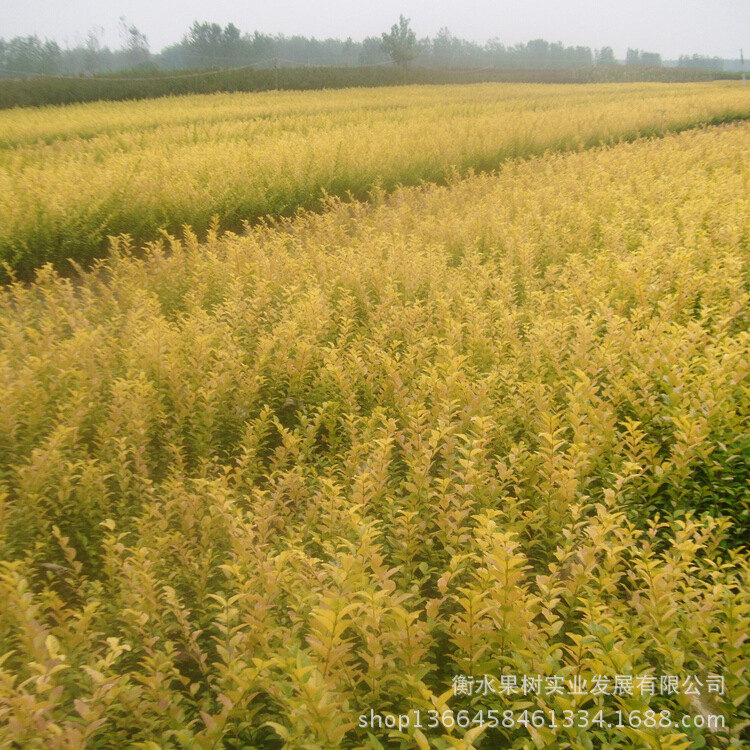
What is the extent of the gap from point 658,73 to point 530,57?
156 feet

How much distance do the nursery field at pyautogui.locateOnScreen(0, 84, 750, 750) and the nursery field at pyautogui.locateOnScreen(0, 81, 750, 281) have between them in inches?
8.8

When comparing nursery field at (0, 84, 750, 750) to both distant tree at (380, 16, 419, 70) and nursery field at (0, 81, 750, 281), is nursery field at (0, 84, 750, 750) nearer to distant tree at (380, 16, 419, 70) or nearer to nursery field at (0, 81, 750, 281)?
nursery field at (0, 81, 750, 281)

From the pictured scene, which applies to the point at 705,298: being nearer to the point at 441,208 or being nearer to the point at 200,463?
the point at 200,463

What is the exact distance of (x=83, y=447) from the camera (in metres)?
3.26

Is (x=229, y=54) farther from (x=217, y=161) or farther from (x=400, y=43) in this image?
(x=217, y=161)

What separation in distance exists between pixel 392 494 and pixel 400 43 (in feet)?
178

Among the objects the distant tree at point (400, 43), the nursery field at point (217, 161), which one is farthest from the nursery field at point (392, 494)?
the distant tree at point (400, 43)

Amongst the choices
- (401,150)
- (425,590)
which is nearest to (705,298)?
Result: (425,590)

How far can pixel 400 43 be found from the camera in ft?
158

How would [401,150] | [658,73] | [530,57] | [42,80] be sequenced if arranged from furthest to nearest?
[530,57], [658,73], [42,80], [401,150]

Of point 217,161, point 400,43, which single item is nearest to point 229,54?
point 400,43

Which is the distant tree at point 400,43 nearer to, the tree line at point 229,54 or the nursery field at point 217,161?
the tree line at point 229,54

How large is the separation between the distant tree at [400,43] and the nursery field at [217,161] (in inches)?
1349

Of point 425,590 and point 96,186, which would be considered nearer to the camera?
point 425,590
